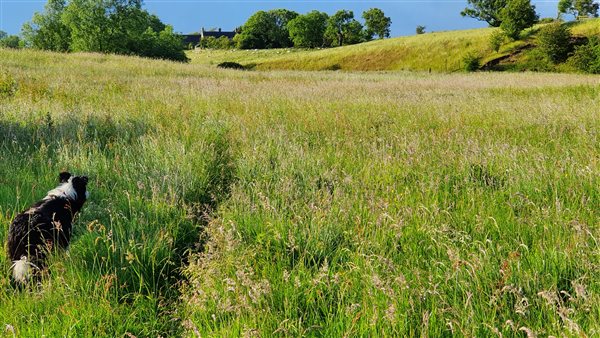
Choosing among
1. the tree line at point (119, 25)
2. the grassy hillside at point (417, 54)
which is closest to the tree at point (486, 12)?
the tree line at point (119, 25)

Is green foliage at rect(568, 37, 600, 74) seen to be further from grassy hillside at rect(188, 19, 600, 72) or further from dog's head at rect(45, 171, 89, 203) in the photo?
dog's head at rect(45, 171, 89, 203)

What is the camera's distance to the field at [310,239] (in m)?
2.04

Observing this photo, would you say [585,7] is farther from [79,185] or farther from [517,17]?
[79,185]

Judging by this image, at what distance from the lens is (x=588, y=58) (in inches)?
1955

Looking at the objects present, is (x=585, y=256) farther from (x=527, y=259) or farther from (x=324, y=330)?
(x=324, y=330)

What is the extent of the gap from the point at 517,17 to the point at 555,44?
10980mm

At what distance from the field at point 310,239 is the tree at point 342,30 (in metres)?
112

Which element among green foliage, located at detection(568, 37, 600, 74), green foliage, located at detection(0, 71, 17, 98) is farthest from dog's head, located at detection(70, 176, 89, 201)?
green foliage, located at detection(568, 37, 600, 74)

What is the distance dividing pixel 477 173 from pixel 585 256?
233 centimetres

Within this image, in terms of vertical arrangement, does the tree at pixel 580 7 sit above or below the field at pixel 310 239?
above

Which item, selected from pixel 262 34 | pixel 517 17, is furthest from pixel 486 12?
pixel 262 34

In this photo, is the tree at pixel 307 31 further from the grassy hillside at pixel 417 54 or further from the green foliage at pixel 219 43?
the grassy hillside at pixel 417 54

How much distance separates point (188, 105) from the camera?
9875 mm

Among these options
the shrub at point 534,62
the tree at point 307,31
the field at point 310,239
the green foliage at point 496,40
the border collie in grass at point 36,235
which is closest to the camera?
the field at point 310,239
